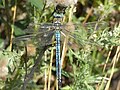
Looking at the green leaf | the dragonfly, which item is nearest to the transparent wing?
the dragonfly

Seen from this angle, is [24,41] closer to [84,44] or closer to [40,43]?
[40,43]

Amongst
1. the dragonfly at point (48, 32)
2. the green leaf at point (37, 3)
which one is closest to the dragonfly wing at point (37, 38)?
the dragonfly at point (48, 32)

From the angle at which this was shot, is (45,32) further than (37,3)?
No

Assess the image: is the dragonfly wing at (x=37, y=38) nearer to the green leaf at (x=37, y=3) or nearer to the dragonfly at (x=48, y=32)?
the dragonfly at (x=48, y=32)

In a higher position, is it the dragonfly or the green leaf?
the green leaf

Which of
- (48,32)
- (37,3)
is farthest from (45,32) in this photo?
(37,3)

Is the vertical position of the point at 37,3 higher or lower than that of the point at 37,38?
higher

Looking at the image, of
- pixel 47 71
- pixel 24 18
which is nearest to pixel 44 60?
pixel 47 71

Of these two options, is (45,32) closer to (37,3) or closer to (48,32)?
(48,32)

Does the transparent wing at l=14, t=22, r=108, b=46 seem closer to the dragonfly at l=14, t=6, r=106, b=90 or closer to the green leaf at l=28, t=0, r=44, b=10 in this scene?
the dragonfly at l=14, t=6, r=106, b=90

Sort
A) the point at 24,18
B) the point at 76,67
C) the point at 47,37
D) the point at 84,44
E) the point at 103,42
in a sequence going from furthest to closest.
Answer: the point at 24,18
the point at 76,67
the point at 103,42
the point at 84,44
the point at 47,37

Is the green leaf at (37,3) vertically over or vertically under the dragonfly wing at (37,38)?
over
